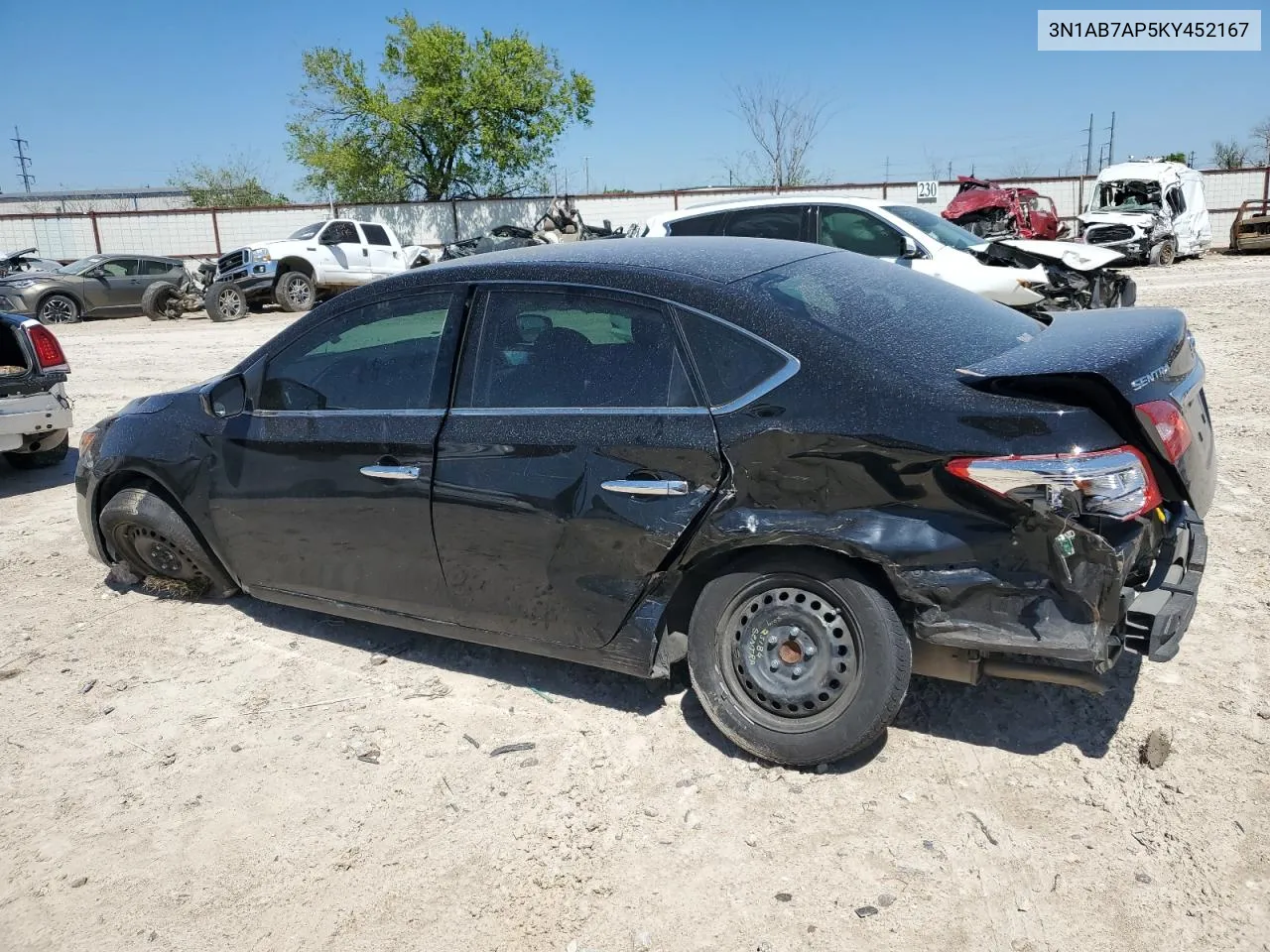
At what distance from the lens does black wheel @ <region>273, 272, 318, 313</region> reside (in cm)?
1925

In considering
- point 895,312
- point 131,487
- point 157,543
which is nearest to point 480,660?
point 157,543

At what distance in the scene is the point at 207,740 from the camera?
3.71 meters

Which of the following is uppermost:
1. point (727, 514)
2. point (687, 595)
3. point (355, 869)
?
point (727, 514)

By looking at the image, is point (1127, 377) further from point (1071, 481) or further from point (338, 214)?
point (338, 214)

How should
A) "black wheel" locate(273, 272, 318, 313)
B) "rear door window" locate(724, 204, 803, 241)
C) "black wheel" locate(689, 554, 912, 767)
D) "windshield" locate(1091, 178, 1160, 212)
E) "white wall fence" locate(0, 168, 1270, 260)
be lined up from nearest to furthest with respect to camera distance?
"black wheel" locate(689, 554, 912, 767) < "rear door window" locate(724, 204, 803, 241) < "black wheel" locate(273, 272, 318, 313) < "windshield" locate(1091, 178, 1160, 212) < "white wall fence" locate(0, 168, 1270, 260)

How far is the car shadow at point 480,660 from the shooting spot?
12.7ft

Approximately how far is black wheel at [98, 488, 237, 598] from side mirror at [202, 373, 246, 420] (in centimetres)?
65

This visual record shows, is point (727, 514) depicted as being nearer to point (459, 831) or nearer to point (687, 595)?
point (687, 595)

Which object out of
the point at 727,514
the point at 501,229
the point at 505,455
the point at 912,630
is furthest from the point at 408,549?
the point at 501,229

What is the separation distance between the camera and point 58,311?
20438 mm

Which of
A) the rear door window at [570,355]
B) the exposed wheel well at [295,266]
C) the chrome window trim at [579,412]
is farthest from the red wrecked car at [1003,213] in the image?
the chrome window trim at [579,412]

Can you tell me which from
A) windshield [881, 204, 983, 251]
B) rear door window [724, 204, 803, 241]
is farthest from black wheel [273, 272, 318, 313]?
windshield [881, 204, 983, 251]

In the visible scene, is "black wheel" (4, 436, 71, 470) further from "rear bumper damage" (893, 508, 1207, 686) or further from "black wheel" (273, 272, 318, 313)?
"black wheel" (273, 272, 318, 313)

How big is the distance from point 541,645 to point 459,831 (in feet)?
2.49
